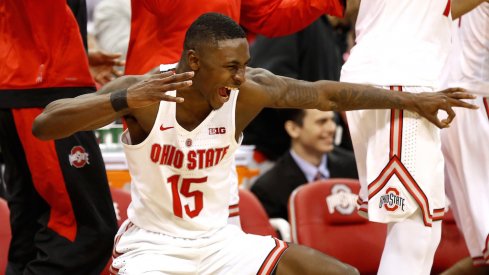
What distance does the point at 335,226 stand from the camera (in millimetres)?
5832

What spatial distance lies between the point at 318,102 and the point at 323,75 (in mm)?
3185

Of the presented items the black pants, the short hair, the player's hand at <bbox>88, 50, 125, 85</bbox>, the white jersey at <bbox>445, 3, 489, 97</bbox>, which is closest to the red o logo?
the white jersey at <bbox>445, 3, 489, 97</bbox>

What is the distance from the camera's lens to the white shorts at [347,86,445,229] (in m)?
4.35

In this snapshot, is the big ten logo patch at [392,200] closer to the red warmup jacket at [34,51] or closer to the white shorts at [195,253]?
the white shorts at [195,253]

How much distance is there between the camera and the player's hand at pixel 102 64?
16.8 ft

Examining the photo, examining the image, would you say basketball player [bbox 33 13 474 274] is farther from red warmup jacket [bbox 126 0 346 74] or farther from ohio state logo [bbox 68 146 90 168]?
red warmup jacket [bbox 126 0 346 74]

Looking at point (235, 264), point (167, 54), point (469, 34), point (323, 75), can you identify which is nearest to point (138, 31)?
point (167, 54)

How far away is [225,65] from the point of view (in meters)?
3.97

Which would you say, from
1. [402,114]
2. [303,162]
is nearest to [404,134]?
[402,114]

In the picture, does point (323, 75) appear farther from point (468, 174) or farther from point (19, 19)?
point (19, 19)

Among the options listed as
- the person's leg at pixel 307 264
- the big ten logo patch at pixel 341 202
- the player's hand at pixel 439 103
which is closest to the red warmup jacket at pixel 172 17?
the player's hand at pixel 439 103

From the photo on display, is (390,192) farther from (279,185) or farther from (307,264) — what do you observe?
(279,185)

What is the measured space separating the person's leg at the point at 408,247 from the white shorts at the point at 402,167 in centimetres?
4

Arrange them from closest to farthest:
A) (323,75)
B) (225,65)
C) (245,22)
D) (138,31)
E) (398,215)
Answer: (225,65) < (398,215) < (138,31) < (245,22) < (323,75)
